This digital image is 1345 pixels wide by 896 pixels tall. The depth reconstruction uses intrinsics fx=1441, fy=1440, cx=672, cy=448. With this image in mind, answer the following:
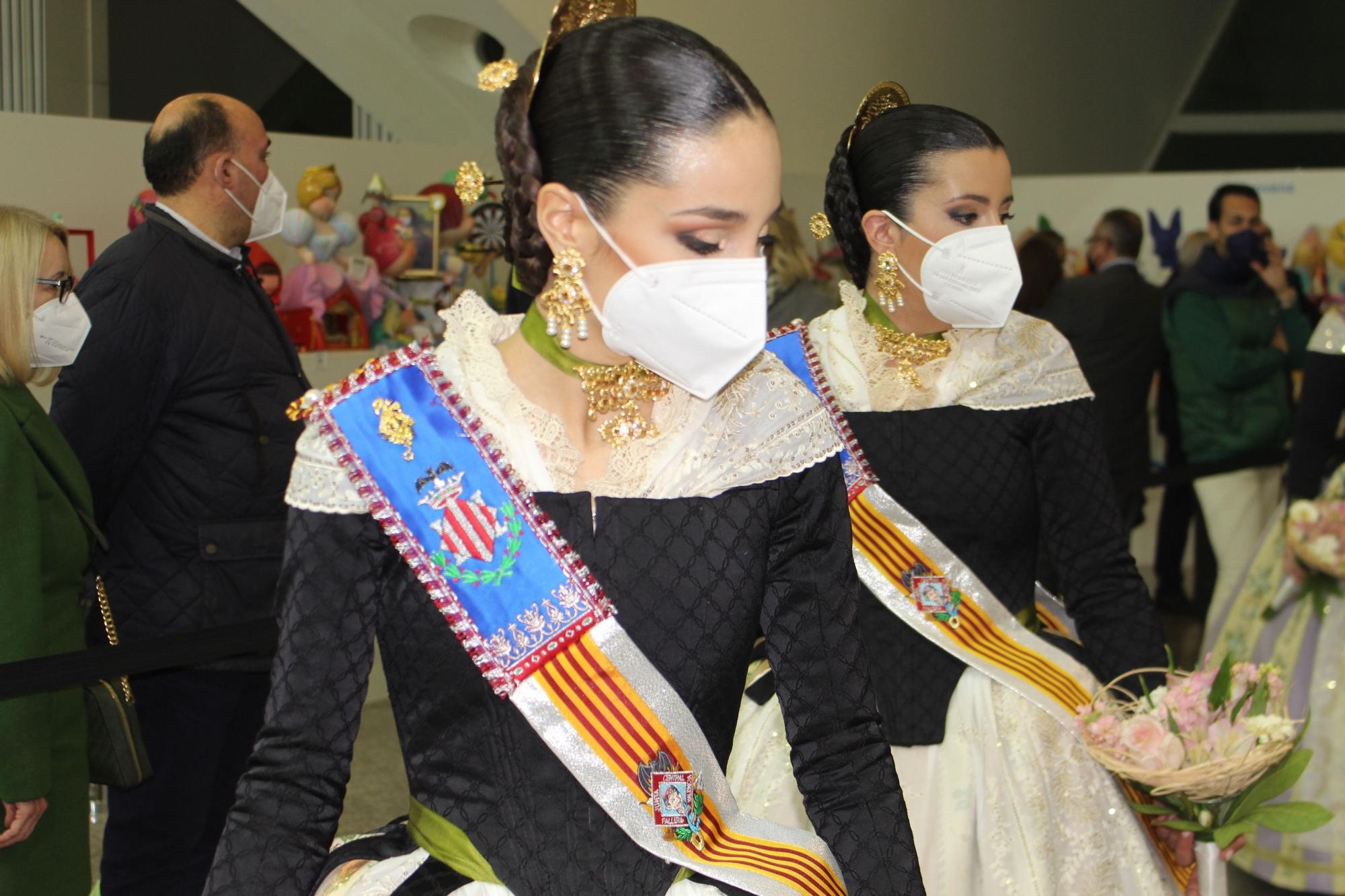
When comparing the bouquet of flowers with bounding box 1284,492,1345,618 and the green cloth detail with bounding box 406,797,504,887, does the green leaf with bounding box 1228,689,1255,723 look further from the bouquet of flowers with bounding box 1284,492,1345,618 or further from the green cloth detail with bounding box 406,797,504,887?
the bouquet of flowers with bounding box 1284,492,1345,618


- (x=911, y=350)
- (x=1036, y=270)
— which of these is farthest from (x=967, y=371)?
(x=1036, y=270)

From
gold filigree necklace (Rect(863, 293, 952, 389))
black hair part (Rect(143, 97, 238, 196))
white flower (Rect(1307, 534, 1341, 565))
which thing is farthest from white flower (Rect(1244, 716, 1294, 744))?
black hair part (Rect(143, 97, 238, 196))

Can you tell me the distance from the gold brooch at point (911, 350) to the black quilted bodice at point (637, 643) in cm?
84

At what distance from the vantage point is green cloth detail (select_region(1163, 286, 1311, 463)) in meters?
5.22

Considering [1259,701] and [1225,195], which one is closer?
[1259,701]

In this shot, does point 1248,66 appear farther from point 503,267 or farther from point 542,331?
point 542,331

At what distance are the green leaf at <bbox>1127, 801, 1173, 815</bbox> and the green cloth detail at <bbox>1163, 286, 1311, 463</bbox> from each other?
3488mm

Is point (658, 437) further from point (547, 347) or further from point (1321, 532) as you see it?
point (1321, 532)

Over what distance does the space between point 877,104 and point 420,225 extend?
2540 mm

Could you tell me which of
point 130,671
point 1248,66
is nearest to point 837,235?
point 130,671

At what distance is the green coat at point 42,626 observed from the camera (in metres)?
2.18

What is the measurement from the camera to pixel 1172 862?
6.72 ft

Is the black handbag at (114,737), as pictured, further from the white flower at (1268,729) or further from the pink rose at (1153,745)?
the white flower at (1268,729)

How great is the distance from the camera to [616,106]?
1.26 m
